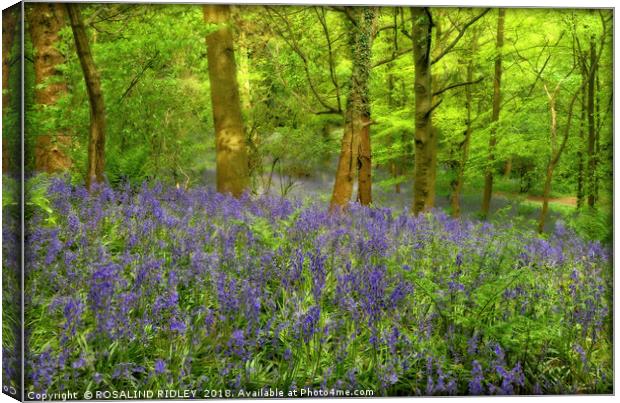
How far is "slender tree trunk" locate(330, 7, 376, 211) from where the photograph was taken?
5637 mm

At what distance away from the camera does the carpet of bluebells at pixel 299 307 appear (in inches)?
153

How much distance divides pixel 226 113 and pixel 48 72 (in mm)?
2227

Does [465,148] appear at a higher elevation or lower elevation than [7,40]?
lower

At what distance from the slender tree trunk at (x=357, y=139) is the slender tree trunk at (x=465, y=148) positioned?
85 centimetres

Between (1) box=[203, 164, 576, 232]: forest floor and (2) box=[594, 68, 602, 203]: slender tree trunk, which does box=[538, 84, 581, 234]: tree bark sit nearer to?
(1) box=[203, 164, 576, 232]: forest floor

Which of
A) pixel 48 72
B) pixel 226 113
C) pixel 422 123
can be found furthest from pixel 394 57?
pixel 48 72

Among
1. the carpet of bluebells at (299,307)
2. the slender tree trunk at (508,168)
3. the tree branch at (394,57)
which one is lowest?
the carpet of bluebells at (299,307)

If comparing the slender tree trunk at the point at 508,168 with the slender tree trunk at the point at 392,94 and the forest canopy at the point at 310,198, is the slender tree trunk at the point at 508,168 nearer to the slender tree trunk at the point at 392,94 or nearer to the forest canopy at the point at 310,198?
the forest canopy at the point at 310,198

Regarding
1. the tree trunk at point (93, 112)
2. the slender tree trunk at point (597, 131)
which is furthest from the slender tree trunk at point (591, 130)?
the tree trunk at point (93, 112)

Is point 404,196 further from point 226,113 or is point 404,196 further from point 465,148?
point 226,113

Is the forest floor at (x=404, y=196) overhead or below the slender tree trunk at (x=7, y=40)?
below

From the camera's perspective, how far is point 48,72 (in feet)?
15.8

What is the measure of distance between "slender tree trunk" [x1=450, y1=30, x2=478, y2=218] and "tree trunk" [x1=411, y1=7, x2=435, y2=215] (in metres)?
0.24

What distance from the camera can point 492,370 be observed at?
414 cm
